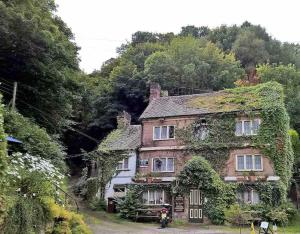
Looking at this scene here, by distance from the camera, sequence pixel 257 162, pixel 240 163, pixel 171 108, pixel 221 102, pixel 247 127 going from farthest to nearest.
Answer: pixel 171 108
pixel 221 102
pixel 247 127
pixel 240 163
pixel 257 162

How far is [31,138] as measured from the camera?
66.2ft

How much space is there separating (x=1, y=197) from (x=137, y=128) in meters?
30.9

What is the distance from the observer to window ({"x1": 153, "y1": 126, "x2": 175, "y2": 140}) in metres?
36.2

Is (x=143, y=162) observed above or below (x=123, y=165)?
above

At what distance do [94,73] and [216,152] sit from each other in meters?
37.2

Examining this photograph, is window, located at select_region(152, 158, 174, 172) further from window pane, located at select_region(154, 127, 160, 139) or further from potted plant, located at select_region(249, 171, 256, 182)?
potted plant, located at select_region(249, 171, 256, 182)

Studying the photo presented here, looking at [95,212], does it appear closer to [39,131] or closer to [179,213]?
[179,213]

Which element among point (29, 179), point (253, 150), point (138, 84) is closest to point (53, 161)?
point (29, 179)

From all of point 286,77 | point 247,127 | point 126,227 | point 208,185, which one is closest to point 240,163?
point 247,127

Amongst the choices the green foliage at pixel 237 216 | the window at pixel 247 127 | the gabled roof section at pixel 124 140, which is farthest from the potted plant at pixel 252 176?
the gabled roof section at pixel 124 140

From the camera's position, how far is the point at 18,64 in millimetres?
25594

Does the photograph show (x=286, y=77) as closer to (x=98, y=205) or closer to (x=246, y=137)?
(x=246, y=137)

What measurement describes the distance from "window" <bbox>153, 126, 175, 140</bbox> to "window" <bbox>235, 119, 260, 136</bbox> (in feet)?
18.3

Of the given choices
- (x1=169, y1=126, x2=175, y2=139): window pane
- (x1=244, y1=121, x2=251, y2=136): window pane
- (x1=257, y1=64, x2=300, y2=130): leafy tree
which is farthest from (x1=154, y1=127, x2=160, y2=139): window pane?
(x1=257, y1=64, x2=300, y2=130): leafy tree
